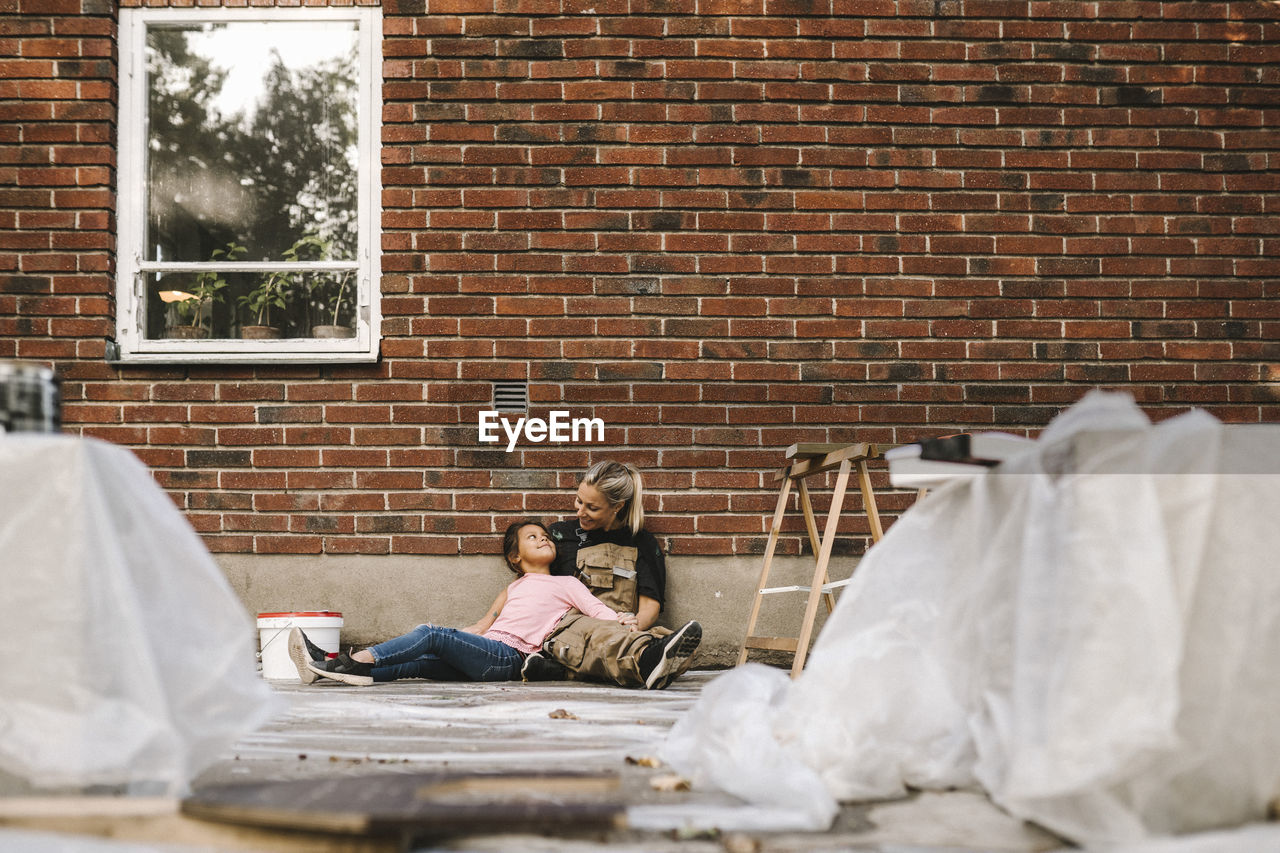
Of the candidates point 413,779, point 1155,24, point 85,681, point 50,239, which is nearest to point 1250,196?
point 1155,24

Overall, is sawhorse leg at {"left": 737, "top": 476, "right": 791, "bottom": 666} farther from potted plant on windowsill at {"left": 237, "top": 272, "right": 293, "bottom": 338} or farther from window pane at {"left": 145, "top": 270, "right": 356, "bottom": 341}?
potted plant on windowsill at {"left": 237, "top": 272, "right": 293, "bottom": 338}

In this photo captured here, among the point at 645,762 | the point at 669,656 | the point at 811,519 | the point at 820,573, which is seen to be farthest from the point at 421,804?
the point at 811,519

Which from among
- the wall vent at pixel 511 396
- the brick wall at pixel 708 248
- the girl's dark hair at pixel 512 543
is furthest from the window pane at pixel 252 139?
the girl's dark hair at pixel 512 543

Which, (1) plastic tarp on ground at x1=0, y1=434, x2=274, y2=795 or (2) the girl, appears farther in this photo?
(2) the girl

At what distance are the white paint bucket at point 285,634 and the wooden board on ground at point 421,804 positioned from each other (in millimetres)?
2067

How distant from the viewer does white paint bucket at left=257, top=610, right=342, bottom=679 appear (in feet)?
12.7

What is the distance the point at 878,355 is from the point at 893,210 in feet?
2.08

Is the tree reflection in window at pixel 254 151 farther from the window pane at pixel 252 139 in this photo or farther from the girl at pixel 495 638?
the girl at pixel 495 638

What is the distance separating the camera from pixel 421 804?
5.40 ft

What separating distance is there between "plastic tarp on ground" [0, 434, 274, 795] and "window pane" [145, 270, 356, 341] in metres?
2.58

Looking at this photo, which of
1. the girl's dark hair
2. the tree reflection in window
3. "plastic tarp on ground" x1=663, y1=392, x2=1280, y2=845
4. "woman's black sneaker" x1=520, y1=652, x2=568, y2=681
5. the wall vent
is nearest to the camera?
"plastic tarp on ground" x1=663, y1=392, x2=1280, y2=845

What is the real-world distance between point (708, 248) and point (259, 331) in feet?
6.51

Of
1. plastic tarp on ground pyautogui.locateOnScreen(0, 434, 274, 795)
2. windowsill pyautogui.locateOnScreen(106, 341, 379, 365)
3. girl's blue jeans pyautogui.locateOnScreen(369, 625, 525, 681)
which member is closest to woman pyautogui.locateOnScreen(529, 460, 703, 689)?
girl's blue jeans pyautogui.locateOnScreen(369, 625, 525, 681)

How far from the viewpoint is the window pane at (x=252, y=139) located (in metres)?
4.35
